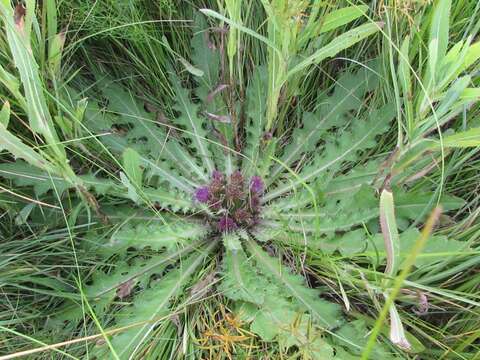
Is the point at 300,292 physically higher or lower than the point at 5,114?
lower

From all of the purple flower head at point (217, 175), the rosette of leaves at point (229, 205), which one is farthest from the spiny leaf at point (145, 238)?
the purple flower head at point (217, 175)

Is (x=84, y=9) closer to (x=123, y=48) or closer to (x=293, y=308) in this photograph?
(x=123, y=48)

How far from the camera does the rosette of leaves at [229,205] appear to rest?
1416 mm

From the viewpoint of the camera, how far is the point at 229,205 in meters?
1.65

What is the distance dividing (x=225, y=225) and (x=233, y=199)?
0.09 meters

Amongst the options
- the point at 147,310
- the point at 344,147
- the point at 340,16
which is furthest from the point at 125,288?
the point at 340,16

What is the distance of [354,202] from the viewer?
4.89ft

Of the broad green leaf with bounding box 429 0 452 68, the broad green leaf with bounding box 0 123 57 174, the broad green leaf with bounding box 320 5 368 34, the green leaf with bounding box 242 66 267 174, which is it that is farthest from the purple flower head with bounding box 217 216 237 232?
the broad green leaf with bounding box 429 0 452 68

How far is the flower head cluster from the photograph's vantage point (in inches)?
64.8

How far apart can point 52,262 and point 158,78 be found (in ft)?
2.35

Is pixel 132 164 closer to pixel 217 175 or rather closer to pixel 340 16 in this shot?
pixel 217 175

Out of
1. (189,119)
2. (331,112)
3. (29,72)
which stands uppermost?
(29,72)

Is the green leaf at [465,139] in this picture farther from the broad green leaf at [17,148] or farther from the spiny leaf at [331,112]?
the broad green leaf at [17,148]

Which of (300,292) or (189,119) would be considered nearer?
(300,292)
